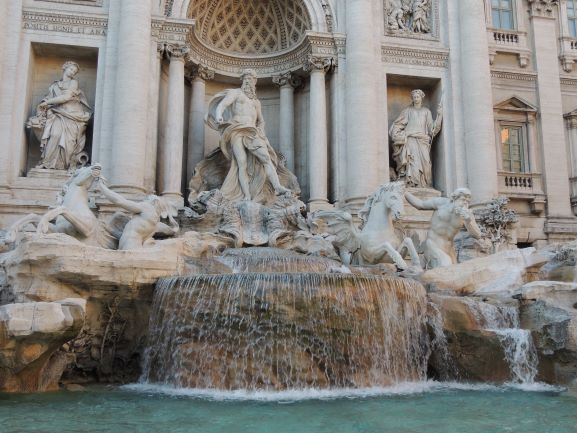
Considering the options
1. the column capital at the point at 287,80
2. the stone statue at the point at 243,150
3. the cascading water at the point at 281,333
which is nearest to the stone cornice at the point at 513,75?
the column capital at the point at 287,80

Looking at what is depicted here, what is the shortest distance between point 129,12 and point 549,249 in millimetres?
11072

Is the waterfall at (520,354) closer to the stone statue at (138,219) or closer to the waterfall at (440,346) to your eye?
the waterfall at (440,346)

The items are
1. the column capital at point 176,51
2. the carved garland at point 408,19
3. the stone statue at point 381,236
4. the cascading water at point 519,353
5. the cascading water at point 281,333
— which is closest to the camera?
the cascading water at point 281,333

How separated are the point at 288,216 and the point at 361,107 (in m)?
3.86

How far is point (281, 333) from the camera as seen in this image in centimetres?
800

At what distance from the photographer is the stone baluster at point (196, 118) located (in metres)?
16.3

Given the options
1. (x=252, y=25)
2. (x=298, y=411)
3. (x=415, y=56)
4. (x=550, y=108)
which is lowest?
(x=298, y=411)

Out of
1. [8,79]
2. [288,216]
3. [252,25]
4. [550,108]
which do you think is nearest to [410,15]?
[252,25]

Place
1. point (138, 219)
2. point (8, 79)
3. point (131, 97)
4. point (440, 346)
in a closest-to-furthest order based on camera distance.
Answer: point (440, 346)
point (138, 219)
point (131, 97)
point (8, 79)

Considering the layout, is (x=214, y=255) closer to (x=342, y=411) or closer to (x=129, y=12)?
(x=342, y=411)

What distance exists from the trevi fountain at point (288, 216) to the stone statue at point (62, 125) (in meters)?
0.05

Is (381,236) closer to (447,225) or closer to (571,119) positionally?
(447,225)

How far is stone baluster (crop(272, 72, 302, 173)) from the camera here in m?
17.0

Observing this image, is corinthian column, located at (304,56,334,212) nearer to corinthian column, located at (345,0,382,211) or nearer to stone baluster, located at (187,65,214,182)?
corinthian column, located at (345,0,382,211)
